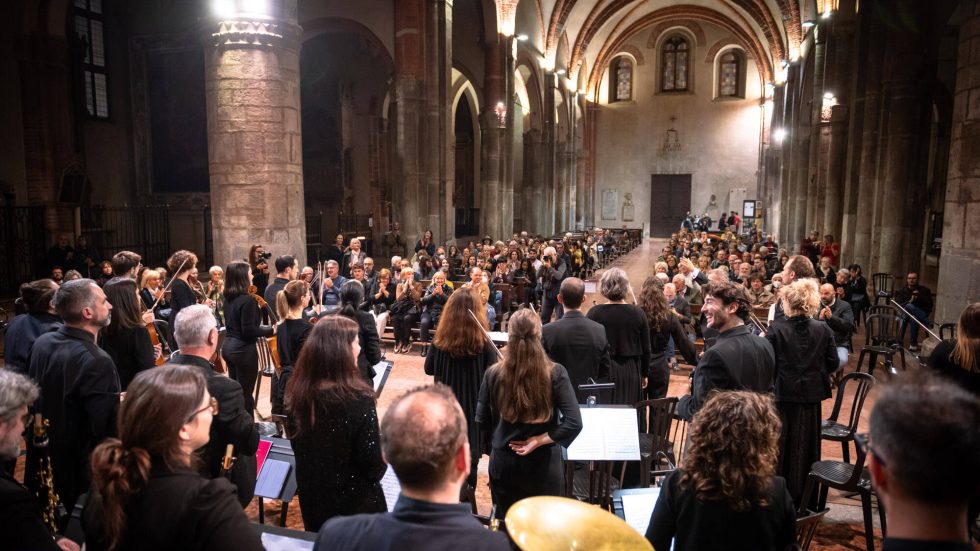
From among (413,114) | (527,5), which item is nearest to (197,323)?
(413,114)

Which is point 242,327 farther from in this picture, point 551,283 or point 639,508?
point 551,283

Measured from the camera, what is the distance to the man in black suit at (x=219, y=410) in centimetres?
297

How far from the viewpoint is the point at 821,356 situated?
4117 millimetres

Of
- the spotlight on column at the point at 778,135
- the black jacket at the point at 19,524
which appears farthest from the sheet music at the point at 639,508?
the spotlight on column at the point at 778,135

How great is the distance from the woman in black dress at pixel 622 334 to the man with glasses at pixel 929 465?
336cm

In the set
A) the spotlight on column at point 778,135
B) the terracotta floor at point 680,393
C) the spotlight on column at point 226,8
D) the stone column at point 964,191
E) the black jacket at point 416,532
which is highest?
the spotlight on column at point 778,135

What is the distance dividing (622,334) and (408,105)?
11930 millimetres

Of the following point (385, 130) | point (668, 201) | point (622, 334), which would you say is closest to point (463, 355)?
point (622, 334)

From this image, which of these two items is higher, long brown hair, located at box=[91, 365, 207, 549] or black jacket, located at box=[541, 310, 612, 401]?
long brown hair, located at box=[91, 365, 207, 549]

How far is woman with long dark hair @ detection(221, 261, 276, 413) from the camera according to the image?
5223 millimetres

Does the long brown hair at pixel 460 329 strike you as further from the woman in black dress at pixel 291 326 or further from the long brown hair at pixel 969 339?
the long brown hair at pixel 969 339

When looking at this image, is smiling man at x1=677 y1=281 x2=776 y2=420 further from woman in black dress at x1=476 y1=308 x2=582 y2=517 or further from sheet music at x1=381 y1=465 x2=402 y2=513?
sheet music at x1=381 y1=465 x2=402 y2=513

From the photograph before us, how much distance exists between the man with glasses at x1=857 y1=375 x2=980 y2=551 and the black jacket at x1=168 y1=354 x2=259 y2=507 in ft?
8.31

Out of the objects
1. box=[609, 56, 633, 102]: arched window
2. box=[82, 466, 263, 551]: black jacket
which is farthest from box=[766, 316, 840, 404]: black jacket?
box=[609, 56, 633, 102]: arched window
